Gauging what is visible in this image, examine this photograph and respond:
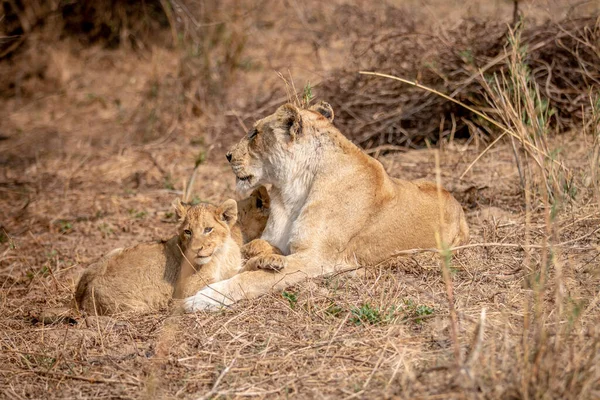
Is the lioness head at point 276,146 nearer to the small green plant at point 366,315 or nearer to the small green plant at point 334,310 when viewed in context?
the small green plant at point 334,310

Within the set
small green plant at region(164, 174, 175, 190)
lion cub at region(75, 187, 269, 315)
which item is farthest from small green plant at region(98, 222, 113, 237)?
lion cub at region(75, 187, 269, 315)

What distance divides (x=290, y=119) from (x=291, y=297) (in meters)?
1.35

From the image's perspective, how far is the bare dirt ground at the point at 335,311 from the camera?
3.75 meters

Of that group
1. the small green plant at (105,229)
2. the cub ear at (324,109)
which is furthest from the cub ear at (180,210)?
the small green plant at (105,229)

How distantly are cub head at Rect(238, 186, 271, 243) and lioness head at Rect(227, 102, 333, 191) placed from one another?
25cm

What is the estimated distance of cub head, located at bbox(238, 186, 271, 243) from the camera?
5898 mm

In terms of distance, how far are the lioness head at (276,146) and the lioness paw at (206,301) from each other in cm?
99

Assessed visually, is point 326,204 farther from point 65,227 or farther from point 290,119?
point 65,227

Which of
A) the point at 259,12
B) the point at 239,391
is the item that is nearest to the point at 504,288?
the point at 239,391

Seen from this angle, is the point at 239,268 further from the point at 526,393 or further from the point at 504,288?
the point at 526,393

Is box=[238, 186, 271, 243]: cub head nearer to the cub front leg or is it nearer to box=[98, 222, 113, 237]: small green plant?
the cub front leg

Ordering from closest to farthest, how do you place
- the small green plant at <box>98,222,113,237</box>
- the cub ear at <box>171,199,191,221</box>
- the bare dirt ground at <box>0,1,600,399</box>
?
the bare dirt ground at <box>0,1,600,399</box>
the cub ear at <box>171,199,191,221</box>
the small green plant at <box>98,222,113,237</box>

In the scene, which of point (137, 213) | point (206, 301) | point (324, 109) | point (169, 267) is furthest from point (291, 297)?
point (137, 213)

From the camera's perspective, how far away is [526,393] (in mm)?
3293
